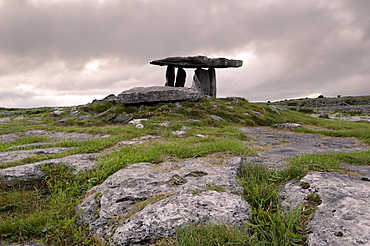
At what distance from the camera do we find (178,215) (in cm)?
322

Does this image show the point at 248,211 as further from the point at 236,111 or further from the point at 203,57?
the point at 203,57

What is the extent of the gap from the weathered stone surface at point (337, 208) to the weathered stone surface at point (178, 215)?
0.88m

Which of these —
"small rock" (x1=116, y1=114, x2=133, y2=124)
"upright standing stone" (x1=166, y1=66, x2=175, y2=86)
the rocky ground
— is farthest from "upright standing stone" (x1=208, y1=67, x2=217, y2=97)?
the rocky ground

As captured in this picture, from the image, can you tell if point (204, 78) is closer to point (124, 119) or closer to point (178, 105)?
point (178, 105)

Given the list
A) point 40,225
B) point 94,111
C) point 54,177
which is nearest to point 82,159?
point 54,177

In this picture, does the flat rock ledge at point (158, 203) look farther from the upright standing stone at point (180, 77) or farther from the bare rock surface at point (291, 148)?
the upright standing stone at point (180, 77)

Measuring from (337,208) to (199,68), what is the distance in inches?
987

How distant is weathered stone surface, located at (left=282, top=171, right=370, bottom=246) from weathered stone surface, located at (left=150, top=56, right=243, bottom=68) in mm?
22295

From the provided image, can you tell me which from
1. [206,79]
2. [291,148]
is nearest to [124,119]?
[291,148]

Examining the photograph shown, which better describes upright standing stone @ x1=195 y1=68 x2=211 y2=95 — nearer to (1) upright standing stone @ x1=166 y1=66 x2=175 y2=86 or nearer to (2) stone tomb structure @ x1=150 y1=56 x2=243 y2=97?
(2) stone tomb structure @ x1=150 y1=56 x2=243 y2=97

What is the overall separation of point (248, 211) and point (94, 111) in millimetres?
18795

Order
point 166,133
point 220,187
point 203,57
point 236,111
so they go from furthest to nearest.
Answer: point 203,57 < point 236,111 < point 166,133 < point 220,187

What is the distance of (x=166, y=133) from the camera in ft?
39.5

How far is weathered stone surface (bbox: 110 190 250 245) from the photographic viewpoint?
3.03 metres
